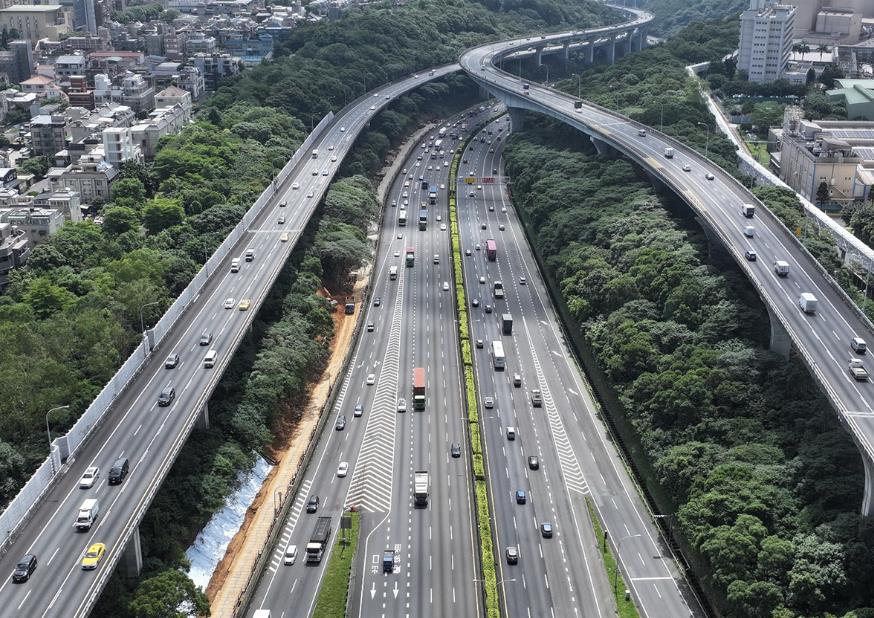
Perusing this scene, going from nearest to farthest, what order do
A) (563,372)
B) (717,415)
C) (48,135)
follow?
(717,415), (563,372), (48,135)

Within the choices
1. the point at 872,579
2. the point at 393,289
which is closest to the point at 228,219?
the point at 393,289

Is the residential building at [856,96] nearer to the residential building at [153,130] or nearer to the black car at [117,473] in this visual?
the residential building at [153,130]

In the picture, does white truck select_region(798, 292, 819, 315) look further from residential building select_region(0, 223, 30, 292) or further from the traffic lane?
residential building select_region(0, 223, 30, 292)

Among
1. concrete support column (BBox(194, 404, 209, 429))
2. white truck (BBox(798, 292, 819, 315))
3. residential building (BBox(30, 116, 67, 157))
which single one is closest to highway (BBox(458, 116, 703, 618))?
white truck (BBox(798, 292, 819, 315))

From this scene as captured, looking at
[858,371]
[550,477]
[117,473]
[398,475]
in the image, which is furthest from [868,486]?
[117,473]

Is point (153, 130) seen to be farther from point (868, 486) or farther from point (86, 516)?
point (868, 486)

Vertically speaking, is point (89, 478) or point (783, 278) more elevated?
point (783, 278)

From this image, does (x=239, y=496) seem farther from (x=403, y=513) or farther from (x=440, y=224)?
(x=440, y=224)
